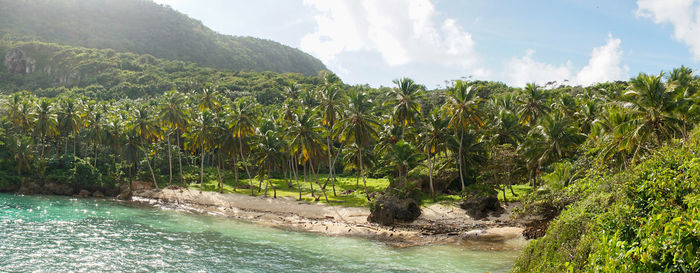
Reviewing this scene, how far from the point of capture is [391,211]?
130 ft

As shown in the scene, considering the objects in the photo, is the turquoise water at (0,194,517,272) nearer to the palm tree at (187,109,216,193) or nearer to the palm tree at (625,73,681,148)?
the palm tree at (625,73,681,148)

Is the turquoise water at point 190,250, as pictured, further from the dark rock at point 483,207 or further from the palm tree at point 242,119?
the palm tree at point 242,119

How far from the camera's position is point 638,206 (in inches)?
379

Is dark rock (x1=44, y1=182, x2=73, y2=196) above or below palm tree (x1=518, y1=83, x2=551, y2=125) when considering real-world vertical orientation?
below

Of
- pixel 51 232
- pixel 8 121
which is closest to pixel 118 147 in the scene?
pixel 8 121

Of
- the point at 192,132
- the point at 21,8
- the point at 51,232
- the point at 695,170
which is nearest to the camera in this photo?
the point at 695,170

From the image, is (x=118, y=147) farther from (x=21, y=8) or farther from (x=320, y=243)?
(x=21, y=8)

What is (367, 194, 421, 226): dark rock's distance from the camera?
39.4 m

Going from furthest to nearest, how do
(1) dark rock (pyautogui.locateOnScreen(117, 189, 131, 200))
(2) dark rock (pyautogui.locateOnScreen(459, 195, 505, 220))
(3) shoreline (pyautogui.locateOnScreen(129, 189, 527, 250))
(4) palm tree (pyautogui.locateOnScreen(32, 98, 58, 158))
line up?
1. (4) palm tree (pyautogui.locateOnScreen(32, 98, 58, 158))
2. (1) dark rock (pyautogui.locateOnScreen(117, 189, 131, 200))
3. (2) dark rock (pyautogui.locateOnScreen(459, 195, 505, 220))
4. (3) shoreline (pyautogui.locateOnScreen(129, 189, 527, 250))

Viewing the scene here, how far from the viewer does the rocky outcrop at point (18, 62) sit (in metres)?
123

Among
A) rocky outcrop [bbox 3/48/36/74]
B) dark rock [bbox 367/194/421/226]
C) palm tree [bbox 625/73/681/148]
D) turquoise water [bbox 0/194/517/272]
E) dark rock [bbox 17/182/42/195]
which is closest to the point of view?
turquoise water [bbox 0/194/517/272]

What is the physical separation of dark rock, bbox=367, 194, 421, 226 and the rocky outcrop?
141m

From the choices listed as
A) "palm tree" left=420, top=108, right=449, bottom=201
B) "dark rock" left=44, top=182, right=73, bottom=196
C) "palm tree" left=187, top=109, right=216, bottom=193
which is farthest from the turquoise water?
"palm tree" left=420, top=108, right=449, bottom=201

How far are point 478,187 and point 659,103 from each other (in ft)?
57.9
